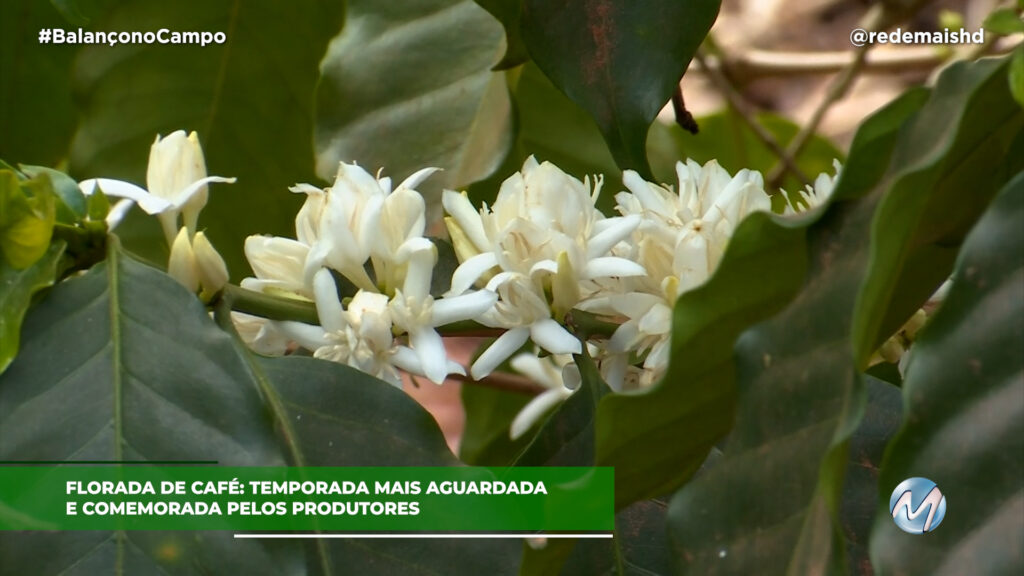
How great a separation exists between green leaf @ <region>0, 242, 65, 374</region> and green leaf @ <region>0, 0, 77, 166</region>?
46cm

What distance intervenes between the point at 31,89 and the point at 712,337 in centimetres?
68

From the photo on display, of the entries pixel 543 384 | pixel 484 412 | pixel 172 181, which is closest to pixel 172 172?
pixel 172 181

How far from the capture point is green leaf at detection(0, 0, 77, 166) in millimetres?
883

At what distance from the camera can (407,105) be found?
28.3 inches

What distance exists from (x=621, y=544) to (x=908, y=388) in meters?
0.20

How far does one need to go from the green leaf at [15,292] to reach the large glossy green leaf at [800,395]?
0.83 feet

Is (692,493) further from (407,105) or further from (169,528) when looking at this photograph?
(407,105)

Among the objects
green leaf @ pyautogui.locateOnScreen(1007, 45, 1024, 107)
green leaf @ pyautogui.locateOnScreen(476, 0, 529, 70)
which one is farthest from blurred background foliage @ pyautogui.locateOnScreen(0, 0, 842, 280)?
green leaf @ pyautogui.locateOnScreen(1007, 45, 1024, 107)

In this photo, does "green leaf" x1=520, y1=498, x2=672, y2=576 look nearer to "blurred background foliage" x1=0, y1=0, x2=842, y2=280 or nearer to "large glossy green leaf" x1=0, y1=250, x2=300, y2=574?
"large glossy green leaf" x1=0, y1=250, x2=300, y2=574

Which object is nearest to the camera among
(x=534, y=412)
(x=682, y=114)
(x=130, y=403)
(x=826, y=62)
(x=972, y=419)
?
(x=972, y=419)

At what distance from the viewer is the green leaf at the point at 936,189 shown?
1.12 feet

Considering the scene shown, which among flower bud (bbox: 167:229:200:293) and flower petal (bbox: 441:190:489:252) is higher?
flower bud (bbox: 167:229:200:293)

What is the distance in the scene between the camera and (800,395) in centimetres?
37

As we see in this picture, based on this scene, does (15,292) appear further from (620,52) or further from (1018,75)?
(1018,75)
